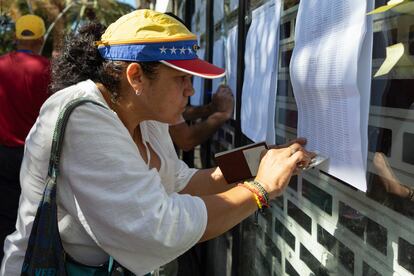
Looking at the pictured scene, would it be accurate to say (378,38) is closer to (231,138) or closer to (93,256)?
(93,256)

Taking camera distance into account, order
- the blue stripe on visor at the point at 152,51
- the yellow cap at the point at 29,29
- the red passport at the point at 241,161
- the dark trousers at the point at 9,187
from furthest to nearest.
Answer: the yellow cap at the point at 29,29 < the dark trousers at the point at 9,187 < the red passport at the point at 241,161 < the blue stripe on visor at the point at 152,51

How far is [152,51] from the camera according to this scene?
1437 millimetres

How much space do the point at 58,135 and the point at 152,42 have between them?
366 mm

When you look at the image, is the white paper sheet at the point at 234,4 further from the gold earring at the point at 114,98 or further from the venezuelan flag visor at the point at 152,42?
the gold earring at the point at 114,98

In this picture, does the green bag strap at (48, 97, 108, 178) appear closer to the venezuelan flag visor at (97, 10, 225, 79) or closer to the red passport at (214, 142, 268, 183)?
the venezuelan flag visor at (97, 10, 225, 79)

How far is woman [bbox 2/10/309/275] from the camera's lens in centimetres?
132

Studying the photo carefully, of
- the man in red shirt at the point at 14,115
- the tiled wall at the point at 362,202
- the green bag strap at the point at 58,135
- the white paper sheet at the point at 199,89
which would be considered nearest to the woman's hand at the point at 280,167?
the tiled wall at the point at 362,202

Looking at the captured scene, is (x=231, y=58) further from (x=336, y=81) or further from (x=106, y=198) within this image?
(x=106, y=198)

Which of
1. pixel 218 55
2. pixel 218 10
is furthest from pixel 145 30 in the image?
pixel 218 10

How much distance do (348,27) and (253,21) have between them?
1.06 m

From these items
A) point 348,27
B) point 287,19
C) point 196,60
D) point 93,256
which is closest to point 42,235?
point 93,256

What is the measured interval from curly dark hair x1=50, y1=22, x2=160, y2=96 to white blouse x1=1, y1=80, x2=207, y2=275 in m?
0.07

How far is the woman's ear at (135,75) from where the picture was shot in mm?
1457

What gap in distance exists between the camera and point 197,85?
3.99 meters
